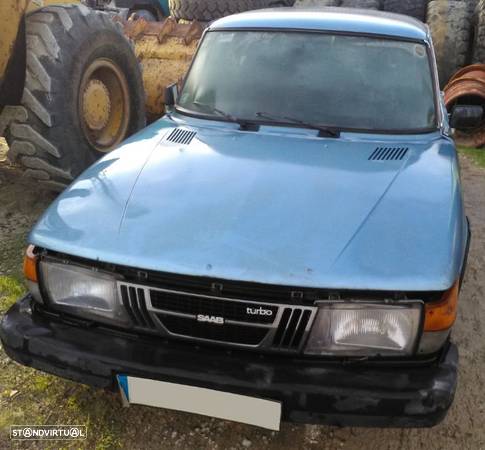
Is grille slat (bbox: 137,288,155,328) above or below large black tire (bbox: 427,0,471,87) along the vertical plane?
above

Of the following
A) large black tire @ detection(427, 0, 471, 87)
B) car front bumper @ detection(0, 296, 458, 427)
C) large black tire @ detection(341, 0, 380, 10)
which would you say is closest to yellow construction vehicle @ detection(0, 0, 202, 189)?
car front bumper @ detection(0, 296, 458, 427)

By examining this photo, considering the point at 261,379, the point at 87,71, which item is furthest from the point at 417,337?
the point at 87,71

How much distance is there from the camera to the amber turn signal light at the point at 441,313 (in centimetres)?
176

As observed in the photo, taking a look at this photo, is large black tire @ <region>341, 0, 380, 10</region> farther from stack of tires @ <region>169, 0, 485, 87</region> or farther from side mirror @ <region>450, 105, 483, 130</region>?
side mirror @ <region>450, 105, 483, 130</region>

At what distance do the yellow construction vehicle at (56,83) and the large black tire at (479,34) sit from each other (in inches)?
202

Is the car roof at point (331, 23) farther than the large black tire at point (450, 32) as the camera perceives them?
No

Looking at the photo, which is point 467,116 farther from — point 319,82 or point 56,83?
point 56,83

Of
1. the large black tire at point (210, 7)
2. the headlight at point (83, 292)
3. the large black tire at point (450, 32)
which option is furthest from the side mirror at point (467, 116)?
the large black tire at point (450, 32)

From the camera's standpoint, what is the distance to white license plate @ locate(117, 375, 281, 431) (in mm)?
1814

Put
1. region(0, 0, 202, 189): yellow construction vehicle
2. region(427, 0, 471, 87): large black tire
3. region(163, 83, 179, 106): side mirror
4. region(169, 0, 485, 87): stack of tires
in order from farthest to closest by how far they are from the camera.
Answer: region(427, 0, 471, 87): large black tire < region(169, 0, 485, 87): stack of tires < region(0, 0, 202, 189): yellow construction vehicle < region(163, 83, 179, 106): side mirror

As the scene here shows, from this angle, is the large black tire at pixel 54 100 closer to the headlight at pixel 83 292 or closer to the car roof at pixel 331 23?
the car roof at pixel 331 23

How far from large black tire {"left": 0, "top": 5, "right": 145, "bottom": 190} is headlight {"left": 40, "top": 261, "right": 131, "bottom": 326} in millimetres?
2015

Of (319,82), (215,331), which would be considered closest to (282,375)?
Result: (215,331)

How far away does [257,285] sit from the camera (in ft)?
5.68
